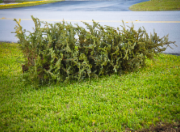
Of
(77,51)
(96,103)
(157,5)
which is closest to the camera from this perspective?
(96,103)

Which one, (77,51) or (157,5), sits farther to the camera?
(157,5)

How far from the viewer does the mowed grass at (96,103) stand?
10.4 feet

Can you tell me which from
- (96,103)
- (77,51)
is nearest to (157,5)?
(77,51)

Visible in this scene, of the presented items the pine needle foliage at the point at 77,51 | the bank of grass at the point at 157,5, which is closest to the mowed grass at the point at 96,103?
the pine needle foliage at the point at 77,51

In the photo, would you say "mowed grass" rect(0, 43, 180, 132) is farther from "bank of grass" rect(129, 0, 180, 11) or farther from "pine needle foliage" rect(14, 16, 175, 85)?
"bank of grass" rect(129, 0, 180, 11)

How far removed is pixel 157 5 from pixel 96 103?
10.4 meters

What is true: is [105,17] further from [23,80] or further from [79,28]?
[23,80]

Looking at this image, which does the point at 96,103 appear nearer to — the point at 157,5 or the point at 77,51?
the point at 77,51

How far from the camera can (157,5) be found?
11.5 m

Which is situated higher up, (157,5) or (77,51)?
(157,5)

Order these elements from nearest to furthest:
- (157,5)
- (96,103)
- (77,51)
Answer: (96,103), (77,51), (157,5)

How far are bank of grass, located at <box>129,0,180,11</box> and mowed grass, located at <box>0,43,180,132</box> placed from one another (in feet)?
22.9

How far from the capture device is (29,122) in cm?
332

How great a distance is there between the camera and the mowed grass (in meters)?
3.16
